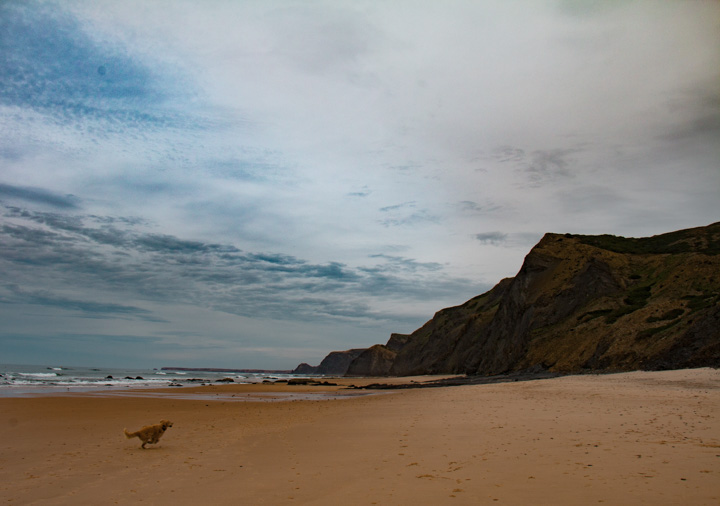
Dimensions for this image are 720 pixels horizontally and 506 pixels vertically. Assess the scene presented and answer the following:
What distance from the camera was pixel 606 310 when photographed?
43.9 metres

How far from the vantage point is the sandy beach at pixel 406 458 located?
22.0 ft

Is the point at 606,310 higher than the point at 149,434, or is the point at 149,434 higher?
the point at 606,310

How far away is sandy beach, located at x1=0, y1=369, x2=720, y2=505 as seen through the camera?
6719mm

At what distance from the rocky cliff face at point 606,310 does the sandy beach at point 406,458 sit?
16434mm

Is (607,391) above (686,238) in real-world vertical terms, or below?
below

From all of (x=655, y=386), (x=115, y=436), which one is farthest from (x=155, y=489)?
(x=655, y=386)

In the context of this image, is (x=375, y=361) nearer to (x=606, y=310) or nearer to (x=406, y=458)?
(x=606, y=310)

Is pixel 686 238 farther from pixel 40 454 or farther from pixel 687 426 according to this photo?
pixel 40 454

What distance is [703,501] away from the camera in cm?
557

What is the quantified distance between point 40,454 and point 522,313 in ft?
170

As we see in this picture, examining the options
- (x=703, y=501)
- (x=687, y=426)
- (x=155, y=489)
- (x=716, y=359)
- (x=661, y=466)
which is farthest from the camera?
(x=716, y=359)

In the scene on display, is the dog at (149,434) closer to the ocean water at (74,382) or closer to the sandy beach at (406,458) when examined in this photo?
the sandy beach at (406,458)

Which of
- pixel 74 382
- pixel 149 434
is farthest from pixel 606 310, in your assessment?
pixel 74 382

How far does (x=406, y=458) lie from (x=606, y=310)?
134 ft
